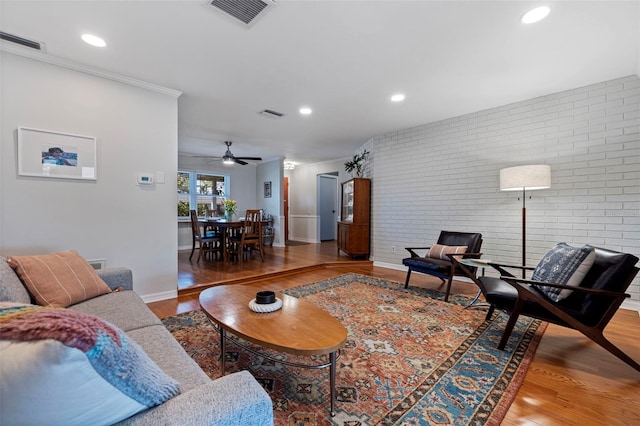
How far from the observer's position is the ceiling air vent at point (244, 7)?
186 cm

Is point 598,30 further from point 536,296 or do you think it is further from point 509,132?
point 536,296

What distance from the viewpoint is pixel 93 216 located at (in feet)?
8.98

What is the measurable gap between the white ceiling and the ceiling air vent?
0.07 m

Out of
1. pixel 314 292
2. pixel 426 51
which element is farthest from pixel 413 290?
pixel 426 51

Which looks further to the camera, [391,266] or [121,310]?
[391,266]

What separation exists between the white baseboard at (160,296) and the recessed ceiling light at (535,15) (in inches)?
166

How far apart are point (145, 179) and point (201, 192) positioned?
4.28m

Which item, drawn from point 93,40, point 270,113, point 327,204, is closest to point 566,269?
point 270,113

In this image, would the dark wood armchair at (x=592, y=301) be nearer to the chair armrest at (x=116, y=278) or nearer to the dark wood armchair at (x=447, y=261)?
the dark wood armchair at (x=447, y=261)

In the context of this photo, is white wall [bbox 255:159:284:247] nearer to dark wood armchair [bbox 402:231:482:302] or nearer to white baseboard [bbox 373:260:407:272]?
white baseboard [bbox 373:260:407:272]

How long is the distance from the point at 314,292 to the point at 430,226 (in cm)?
226

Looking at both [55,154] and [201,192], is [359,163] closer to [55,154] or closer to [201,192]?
[201,192]

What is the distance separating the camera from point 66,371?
523mm

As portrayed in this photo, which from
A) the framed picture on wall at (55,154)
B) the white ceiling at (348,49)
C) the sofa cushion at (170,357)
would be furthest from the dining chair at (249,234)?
the sofa cushion at (170,357)
